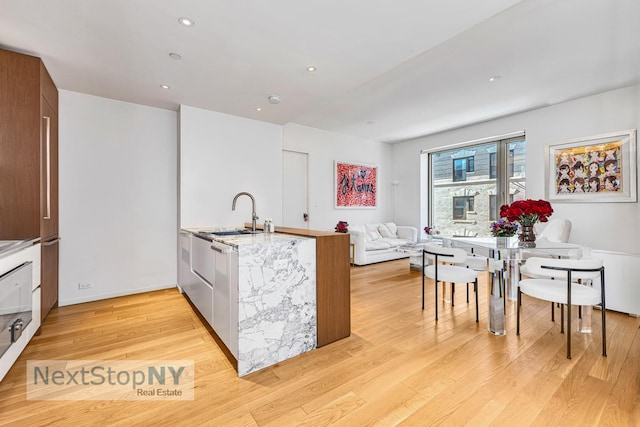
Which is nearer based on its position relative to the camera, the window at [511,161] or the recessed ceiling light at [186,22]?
the recessed ceiling light at [186,22]

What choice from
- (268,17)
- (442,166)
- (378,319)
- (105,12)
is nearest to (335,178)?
(442,166)

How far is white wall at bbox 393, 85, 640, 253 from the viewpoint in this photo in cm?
366

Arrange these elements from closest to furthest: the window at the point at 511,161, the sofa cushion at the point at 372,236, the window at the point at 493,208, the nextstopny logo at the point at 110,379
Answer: the nextstopny logo at the point at 110,379 → the window at the point at 511,161 → the window at the point at 493,208 → the sofa cushion at the point at 372,236

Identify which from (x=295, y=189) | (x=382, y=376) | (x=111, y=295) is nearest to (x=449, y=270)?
(x=382, y=376)

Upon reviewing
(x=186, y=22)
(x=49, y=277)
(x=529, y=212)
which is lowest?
(x=49, y=277)

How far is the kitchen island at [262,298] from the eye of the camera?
1938 mm

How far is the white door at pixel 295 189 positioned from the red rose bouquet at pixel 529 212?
3.62 m

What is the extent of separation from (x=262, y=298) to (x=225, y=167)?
2.57 meters

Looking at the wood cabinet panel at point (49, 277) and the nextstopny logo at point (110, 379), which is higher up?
the wood cabinet panel at point (49, 277)

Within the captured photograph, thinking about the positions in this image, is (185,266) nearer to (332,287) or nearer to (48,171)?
(48,171)

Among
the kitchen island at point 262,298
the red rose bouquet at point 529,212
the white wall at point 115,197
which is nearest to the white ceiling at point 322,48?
the white wall at point 115,197

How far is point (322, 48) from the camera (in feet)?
7.94

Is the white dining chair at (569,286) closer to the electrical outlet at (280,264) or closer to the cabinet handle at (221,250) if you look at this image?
the electrical outlet at (280,264)

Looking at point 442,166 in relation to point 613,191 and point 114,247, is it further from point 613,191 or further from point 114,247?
point 114,247
